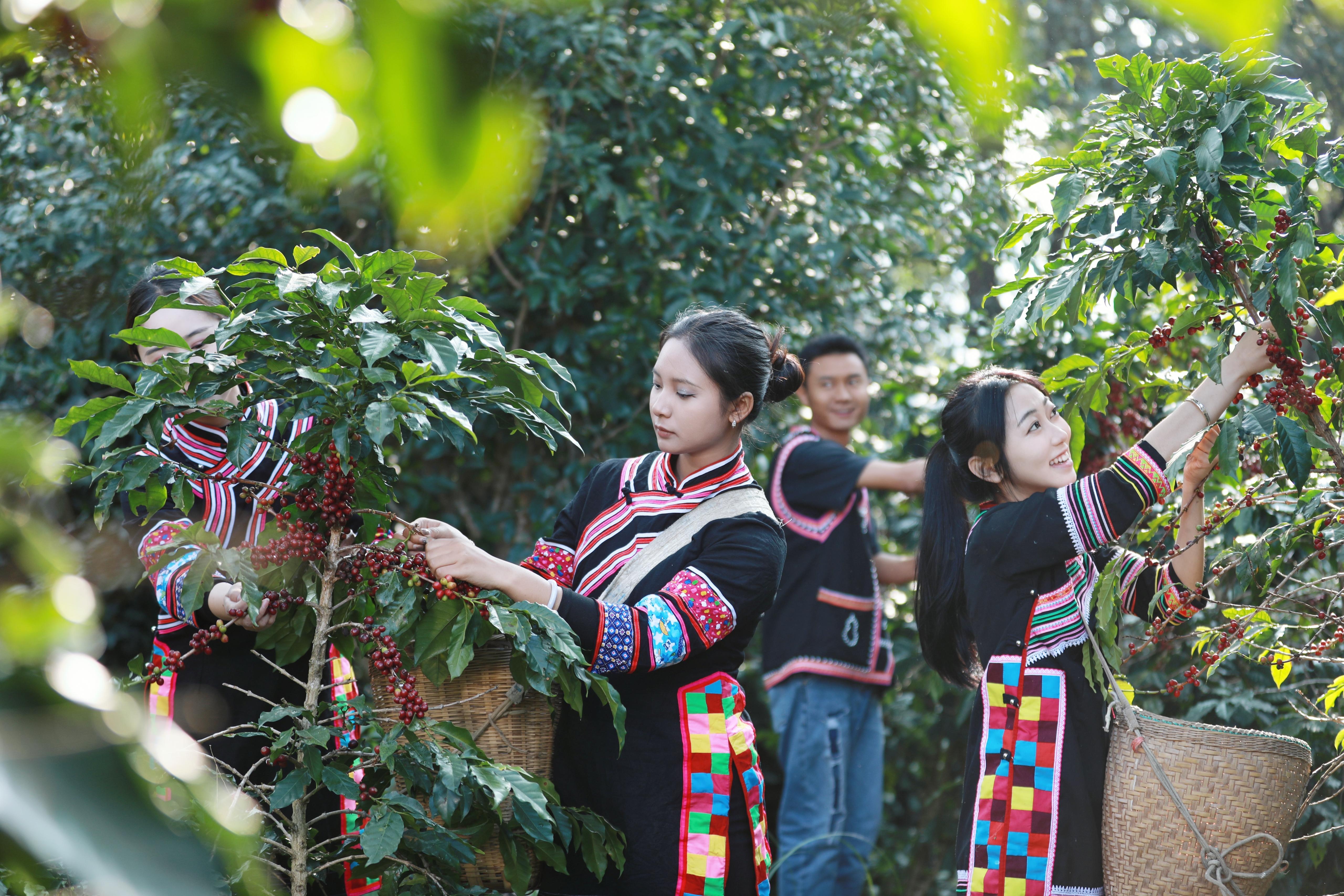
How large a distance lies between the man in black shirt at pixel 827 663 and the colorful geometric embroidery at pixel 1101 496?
1.22m

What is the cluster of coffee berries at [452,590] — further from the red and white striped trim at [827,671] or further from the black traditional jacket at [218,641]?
the red and white striped trim at [827,671]

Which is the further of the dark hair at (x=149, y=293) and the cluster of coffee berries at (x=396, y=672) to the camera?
the dark hair at (x=149, y=293)

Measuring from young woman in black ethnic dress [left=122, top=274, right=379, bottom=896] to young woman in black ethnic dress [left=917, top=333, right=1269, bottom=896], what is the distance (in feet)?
3.61

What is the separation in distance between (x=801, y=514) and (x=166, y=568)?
190 cm

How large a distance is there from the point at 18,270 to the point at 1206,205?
3.56m

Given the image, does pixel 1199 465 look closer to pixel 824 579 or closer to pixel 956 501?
pixel 956 501

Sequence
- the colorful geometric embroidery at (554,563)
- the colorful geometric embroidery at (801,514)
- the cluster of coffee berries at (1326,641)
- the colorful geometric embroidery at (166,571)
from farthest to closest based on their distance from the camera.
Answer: the colorful geometric embroidery at (801,514) < the colorful geometric embroidery at (554,563) < the colorful geometric embroidery at (166,571) < the cluster of coffee berries at (1326,641)

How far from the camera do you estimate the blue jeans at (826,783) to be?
124 inches

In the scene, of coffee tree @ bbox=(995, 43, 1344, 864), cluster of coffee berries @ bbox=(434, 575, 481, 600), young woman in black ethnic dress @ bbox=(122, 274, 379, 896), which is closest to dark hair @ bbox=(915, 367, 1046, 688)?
coffee tree @ bbox=(995, 43, 1344, 864)

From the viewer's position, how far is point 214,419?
1.96 m

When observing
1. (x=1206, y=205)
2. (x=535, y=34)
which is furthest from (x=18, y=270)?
(x=1206, y=205)

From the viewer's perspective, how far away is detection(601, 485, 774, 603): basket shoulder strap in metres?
1.99

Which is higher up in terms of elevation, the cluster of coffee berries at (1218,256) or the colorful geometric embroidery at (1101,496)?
the cluster of coffee berries at (1218,256)

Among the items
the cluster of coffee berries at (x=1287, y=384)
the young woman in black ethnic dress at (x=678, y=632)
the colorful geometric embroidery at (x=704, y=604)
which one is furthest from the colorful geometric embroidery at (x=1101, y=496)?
the colorful geometric embroidery at (x=704, y=604)
